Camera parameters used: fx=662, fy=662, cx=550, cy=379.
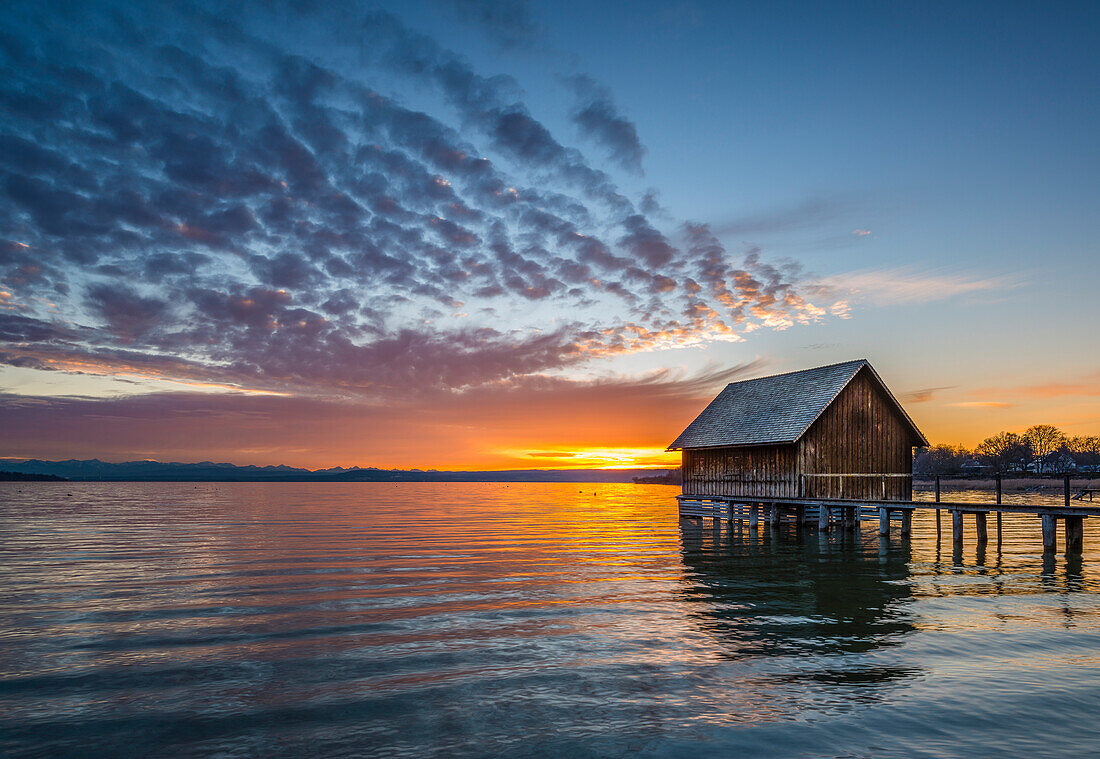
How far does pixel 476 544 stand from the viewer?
29188mm

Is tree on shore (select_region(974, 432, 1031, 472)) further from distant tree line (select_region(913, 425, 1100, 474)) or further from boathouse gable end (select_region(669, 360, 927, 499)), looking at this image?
boathouse gable end (select_region(669, 360, 927, 499))

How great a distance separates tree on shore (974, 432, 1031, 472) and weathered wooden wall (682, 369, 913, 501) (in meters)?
99.9

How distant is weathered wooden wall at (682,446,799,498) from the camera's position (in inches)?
1345

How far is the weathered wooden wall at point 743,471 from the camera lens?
1345 inches

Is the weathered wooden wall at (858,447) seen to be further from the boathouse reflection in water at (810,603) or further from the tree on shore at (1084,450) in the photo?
the tree on shore at (1084,450)

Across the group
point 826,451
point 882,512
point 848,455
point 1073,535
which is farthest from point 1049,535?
point 826,451

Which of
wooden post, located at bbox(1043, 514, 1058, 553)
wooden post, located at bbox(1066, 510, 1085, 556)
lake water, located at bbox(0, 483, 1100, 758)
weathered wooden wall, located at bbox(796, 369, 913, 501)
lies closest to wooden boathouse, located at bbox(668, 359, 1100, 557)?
weathered wooden wall, located at bbox(796, 369, 913, 501)

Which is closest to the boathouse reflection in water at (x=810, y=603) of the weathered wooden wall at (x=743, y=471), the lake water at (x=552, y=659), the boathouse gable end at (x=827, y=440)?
the lake water at (x=552, y=659)

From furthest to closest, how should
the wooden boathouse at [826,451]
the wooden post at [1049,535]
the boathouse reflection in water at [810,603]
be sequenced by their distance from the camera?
the wooden boathouse at [826,451] < the wooden post at [1049,535] < the boathouse reflection in water at [810,603]

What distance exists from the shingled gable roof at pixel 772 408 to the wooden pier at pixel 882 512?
11.0 feet

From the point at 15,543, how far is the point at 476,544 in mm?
21040

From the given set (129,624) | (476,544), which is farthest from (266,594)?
(476,544)

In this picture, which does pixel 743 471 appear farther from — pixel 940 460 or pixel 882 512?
pixel 940 460

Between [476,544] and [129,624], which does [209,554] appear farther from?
[129,624]
